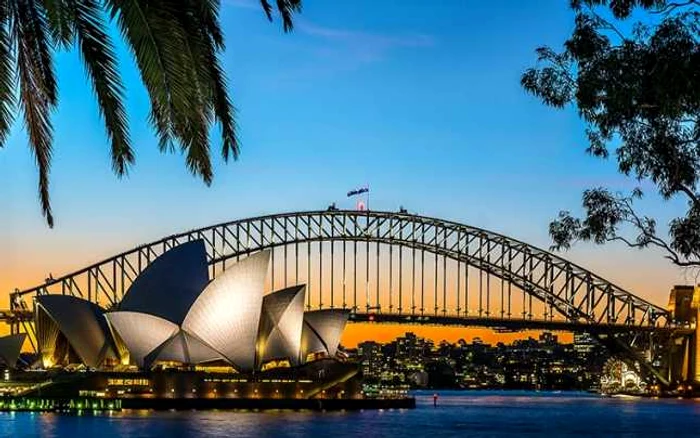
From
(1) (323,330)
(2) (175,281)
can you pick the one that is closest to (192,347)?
(2) (175,281)

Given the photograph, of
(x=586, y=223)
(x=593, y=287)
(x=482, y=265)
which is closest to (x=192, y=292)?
(x=482, y=265)

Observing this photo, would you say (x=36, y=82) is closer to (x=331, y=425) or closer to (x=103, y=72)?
(x=103, y=72)

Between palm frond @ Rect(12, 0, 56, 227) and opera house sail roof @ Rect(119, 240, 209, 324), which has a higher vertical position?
opera house sail roof @ Rect(119, 240, 209, 324)

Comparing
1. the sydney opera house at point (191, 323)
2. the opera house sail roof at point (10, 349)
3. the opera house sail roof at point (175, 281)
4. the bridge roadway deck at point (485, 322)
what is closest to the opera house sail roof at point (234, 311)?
the sydney opera house at point (191, 323)

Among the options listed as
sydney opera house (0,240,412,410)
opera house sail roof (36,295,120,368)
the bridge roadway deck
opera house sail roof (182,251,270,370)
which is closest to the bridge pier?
the bridge roadway deck

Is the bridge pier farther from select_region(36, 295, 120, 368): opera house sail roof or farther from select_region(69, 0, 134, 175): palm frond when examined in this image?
select_region(69, 0, 134, 175): palm frond

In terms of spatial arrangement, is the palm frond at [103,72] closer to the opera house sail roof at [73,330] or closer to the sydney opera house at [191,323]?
the sydney opera house at [191,323]
